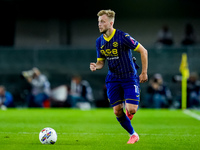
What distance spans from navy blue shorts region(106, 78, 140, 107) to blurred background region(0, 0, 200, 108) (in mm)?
12108

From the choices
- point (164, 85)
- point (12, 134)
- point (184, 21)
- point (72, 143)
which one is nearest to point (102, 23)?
point (72, 143)

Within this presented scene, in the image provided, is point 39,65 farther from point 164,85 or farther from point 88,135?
point 88,135

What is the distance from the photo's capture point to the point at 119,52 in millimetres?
8250

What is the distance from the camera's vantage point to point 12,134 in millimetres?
9758

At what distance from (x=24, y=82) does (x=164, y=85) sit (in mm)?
6132

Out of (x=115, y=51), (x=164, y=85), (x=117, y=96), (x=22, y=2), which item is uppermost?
(x=22, y=2)

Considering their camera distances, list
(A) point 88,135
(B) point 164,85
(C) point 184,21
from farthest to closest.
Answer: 1. (C) point 184,21
2. (B) point 164,85
3. (A) point 88,135

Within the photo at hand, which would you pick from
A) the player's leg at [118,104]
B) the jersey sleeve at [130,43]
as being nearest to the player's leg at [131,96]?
the player's leg at [118,104]

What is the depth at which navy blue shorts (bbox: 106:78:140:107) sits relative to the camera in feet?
27.1

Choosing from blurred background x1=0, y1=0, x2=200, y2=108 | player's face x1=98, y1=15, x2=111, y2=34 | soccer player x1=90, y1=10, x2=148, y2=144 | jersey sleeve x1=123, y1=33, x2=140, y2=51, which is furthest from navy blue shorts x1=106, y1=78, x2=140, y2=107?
blurred background x1=0, y1=0, x2=200, y2=108

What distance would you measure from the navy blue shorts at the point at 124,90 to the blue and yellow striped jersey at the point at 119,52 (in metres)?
0.11

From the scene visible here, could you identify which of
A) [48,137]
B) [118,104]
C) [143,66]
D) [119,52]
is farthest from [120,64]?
[48,137]

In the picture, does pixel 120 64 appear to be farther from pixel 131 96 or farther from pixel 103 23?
pixel 103 23

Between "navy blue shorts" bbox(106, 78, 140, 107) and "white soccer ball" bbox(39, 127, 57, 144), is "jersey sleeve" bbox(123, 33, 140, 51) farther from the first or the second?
"white soccer ball" bbox(39, 127, 57, 144)
